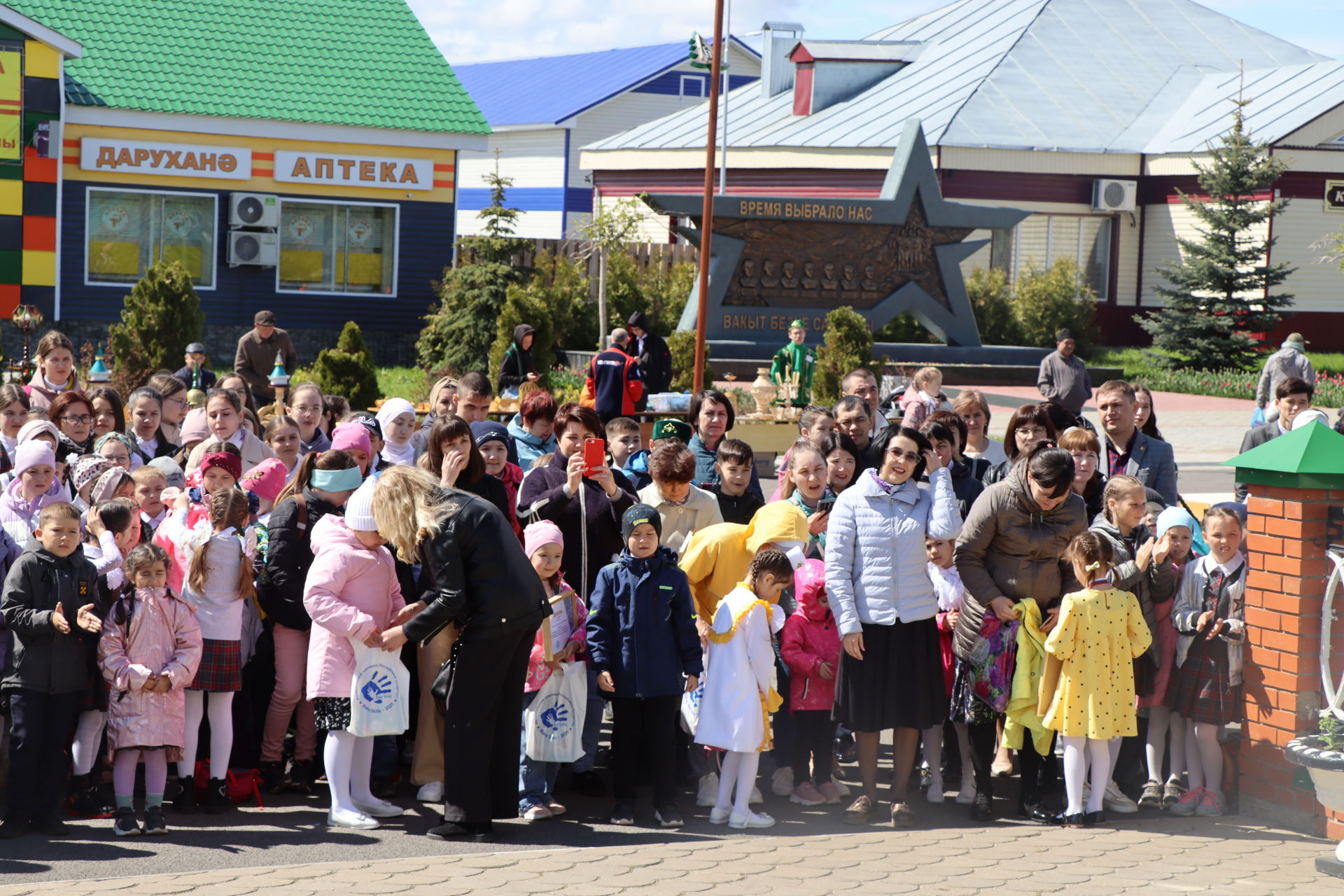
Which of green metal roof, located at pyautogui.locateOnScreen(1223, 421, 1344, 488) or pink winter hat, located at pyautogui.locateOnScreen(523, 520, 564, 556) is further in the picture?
pink winter hat, located at pyautogui.locateOnScreen(523, 520, 564, 556)

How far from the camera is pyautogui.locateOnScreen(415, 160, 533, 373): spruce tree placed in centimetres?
2339

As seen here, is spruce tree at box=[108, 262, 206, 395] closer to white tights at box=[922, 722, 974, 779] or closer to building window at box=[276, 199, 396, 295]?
building window at box=[276, 199, 396, 295]

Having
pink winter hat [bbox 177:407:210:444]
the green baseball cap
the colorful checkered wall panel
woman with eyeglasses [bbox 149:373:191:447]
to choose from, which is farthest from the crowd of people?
the colorful checkered wall panel

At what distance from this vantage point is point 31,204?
22.7 m

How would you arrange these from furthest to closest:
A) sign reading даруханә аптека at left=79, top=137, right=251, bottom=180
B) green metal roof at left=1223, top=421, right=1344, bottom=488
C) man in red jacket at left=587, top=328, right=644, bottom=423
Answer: sign reading даруханә аптека at left=79, top=137, right=251, bottom=180 → man in red jacket at left=587, top=328, right=644, bottom=423 → green metal roof at left=1223, top=421, right=1344, bottom=488

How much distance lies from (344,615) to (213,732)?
2.76 feet

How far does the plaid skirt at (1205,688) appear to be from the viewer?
676cm

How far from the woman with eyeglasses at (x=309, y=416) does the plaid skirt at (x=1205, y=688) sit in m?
4.85

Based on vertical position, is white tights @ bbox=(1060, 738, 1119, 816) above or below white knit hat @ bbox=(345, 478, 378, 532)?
below

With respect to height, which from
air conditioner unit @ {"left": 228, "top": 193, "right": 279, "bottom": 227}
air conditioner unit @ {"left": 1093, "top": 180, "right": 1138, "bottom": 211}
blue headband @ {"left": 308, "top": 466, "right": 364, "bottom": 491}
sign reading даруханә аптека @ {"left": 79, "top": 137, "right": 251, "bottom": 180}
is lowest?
blue headband @ {"left": 308, "top": 466, "right": 364, "bottom": 491}

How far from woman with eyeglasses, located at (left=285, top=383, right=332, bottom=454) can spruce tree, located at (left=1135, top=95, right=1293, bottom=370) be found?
2382cm

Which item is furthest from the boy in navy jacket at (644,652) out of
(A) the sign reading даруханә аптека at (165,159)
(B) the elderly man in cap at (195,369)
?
(A) the sign reading даруханә аптека at (165,159)

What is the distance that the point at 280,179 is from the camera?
80.2 feet

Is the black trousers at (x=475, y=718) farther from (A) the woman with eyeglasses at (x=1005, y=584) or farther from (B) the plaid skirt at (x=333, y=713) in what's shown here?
(A) the woman with eyeglasses at (x=1005, y=584)
